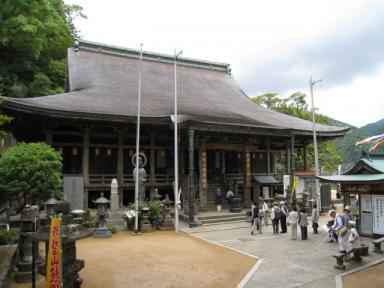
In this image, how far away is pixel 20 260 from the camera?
9.34 metres

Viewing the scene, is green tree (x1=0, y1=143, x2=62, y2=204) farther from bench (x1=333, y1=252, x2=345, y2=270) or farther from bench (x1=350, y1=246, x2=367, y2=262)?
bench (x1=350, y1=246, x2=367, y2=262)

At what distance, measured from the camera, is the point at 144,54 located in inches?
1128

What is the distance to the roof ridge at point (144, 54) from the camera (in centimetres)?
2652

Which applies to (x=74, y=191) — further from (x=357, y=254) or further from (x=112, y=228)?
(x=357, y=254)

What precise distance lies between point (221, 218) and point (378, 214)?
7.47 metres

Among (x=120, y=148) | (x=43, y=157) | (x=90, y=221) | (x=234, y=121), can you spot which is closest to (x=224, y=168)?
(x=234, y=121)

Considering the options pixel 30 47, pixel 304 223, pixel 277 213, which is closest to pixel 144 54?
pixel 30 47

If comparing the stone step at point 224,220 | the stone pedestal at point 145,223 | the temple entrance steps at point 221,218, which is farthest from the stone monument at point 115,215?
the stone step at point 224,220

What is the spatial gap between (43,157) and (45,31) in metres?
17.6

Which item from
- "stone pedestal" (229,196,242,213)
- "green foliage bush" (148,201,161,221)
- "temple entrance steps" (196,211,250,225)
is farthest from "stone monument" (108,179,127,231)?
"stone pedestal" (229,196,242,213)

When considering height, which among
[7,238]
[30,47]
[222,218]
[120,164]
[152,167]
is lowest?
[222,218]

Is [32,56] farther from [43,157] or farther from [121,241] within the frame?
[121,241]

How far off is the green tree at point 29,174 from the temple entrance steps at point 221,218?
24.1ft

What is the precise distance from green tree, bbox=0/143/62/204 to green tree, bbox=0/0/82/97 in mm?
11507
